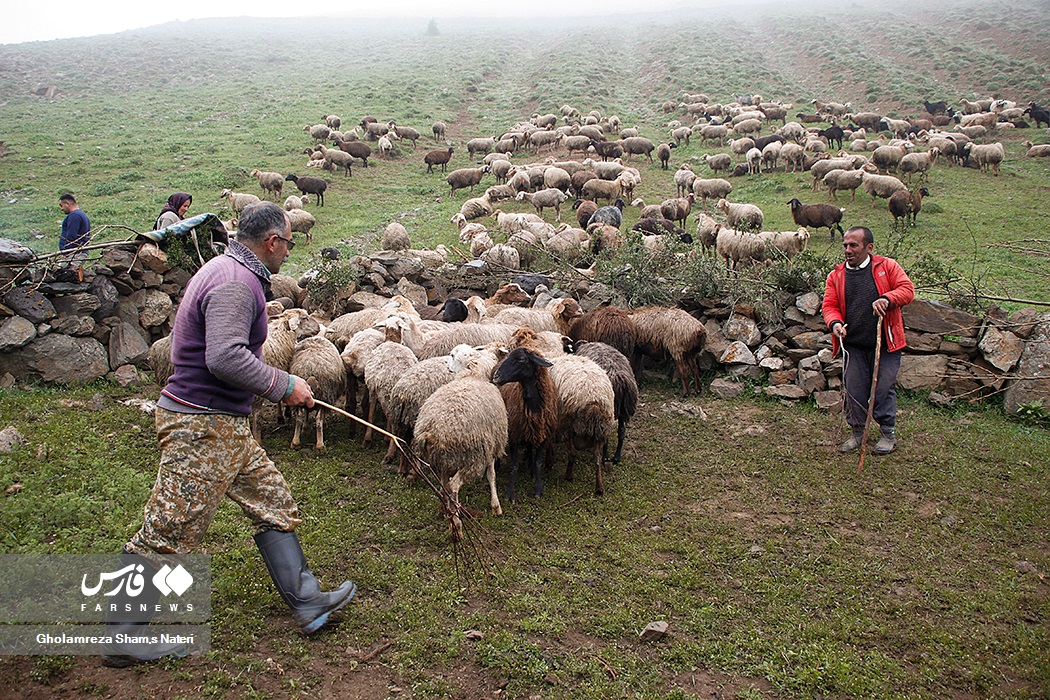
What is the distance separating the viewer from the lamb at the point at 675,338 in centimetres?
830

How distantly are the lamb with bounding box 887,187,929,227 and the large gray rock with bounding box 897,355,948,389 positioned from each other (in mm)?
9336

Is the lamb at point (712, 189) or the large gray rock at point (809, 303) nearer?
the large gray rock at point (809, 303)

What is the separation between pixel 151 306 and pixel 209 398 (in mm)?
5916

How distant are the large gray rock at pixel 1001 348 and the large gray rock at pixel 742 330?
260 cm

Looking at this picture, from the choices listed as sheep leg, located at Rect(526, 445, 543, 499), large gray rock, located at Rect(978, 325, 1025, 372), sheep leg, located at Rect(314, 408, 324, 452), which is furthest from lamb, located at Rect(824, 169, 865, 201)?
sheep leg, located at Rect(314, 408, 324, 452)

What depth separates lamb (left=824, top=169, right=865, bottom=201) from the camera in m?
18.0

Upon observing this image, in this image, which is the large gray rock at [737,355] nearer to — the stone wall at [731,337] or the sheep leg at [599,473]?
the stone wall at [731,337]

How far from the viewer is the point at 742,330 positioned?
343 inches

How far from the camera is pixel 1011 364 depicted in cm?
733

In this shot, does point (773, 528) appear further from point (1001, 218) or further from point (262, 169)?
point (262, 169)

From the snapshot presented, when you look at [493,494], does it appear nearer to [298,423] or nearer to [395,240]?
[298,423]

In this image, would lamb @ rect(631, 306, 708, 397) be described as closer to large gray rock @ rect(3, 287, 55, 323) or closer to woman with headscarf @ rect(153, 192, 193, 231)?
woman with headscarf @ rect(153, 192, 193, 231)

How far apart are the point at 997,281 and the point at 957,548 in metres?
8.75

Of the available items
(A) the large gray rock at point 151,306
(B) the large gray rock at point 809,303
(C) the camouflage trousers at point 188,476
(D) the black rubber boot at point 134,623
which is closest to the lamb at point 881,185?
(B) the large gray rock at point 809,303
